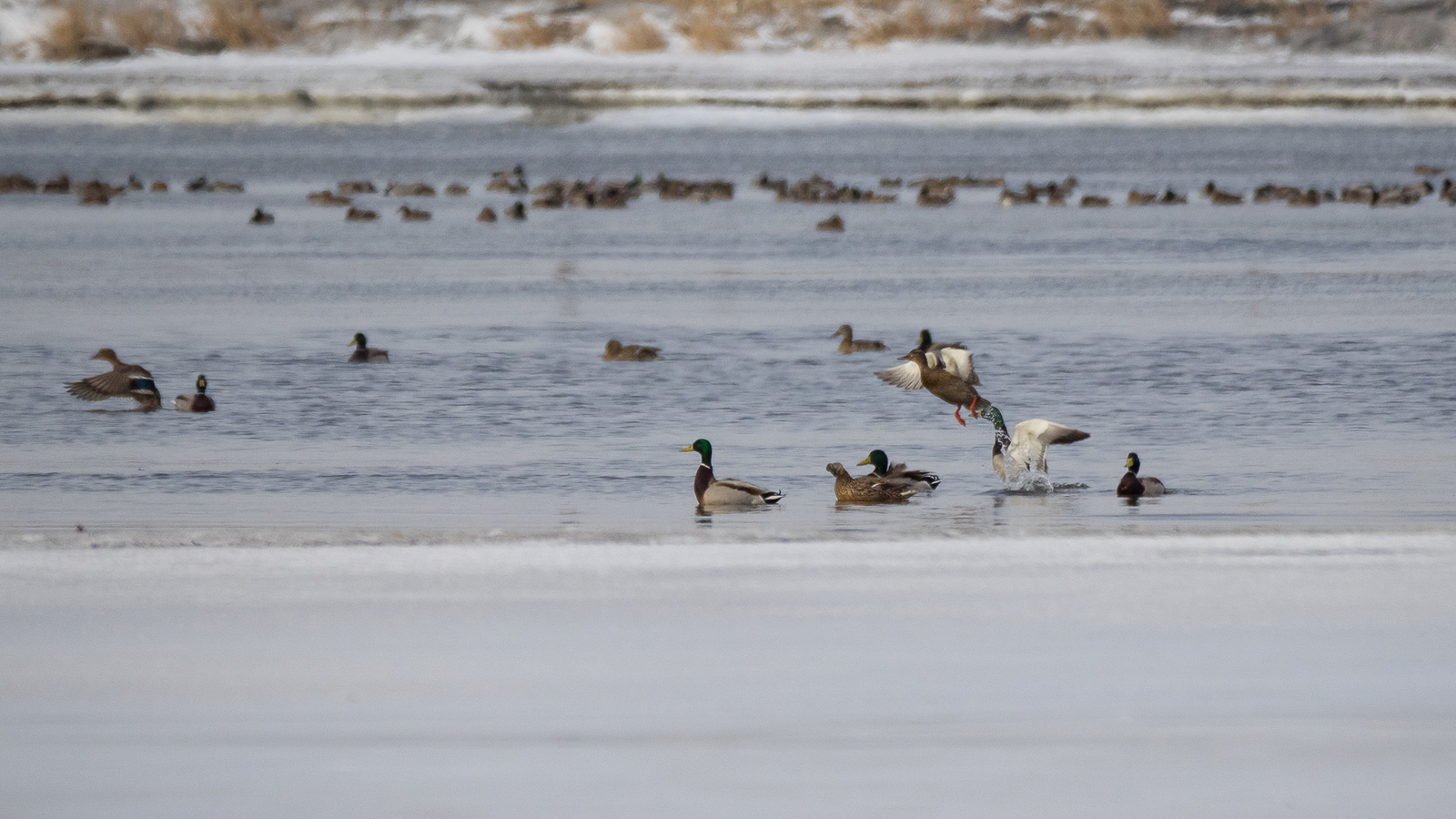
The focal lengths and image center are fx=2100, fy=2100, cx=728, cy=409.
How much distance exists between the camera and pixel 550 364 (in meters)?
16.0

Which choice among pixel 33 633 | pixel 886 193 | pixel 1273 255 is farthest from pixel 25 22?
pixel 33 633

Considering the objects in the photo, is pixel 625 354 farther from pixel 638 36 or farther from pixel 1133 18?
pixel 1133 18

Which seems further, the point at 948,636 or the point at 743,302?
the point at 743,302

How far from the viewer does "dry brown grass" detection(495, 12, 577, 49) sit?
154250 mm

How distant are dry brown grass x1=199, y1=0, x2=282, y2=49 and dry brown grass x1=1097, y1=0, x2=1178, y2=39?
61899 millimetres

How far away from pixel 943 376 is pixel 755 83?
109181mm

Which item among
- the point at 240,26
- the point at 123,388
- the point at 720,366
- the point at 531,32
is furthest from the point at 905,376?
the point at 240,26

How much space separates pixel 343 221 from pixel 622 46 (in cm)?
11602

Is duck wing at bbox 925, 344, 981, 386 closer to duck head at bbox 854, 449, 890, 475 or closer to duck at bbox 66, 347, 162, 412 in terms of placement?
duck head at bbox 854, 449, 890, 475

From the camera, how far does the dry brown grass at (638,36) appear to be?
150375 mm

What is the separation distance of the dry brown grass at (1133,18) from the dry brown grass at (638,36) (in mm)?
33223

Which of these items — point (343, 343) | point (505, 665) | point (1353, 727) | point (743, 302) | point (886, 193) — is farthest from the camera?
point (886, 193)

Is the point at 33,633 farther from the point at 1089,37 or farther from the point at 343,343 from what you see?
the point at 1089,37

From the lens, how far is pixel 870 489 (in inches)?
→ 386
